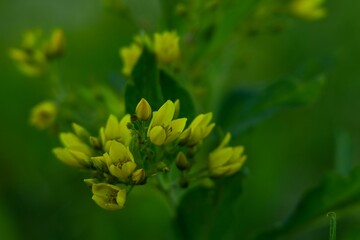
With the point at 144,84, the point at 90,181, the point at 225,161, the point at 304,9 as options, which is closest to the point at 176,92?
the point at 144,84

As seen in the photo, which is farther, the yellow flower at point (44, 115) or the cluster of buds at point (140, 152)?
the yellow flower at point (44, 115)

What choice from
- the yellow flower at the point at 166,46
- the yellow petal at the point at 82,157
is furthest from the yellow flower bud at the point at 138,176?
the yellow flower at the point at 166,46

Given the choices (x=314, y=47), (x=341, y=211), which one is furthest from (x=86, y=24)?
(x=341, y=211)

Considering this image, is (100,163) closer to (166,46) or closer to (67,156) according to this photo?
(67,156)

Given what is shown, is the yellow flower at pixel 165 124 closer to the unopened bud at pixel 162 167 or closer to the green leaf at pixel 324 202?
the unopened bud at pixel 162 167

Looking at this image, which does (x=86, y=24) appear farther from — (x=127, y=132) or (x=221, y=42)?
(x=127, y=132)

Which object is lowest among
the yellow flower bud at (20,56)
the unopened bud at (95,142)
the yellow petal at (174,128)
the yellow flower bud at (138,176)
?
the yellow flower bud at (138,176)

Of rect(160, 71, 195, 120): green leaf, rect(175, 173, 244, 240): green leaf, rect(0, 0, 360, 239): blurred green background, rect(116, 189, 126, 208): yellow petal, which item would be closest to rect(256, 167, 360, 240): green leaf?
rect(175, 173, 244, 240): green leaf

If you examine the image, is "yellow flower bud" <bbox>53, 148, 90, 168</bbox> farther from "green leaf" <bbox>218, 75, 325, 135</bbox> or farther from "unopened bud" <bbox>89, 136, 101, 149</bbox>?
"green leaf" <bbox>218, 75, 325, 135</bbox>
